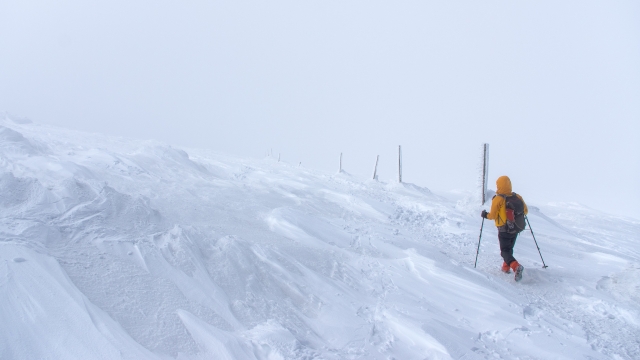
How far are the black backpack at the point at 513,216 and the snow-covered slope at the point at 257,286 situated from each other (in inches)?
36.0

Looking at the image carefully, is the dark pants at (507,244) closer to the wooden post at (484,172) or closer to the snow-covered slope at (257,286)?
the snow-covered slope at (257,286)

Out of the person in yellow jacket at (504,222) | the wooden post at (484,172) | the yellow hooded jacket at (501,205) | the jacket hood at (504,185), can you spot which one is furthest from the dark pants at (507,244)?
the wooden post at (484,172)

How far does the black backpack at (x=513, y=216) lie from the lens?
7139mm

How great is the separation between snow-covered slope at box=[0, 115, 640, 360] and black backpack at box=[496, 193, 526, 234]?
91cm

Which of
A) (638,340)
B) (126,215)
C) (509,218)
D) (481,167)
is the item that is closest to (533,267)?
(509,218)

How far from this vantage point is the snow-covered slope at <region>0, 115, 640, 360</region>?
3.78m

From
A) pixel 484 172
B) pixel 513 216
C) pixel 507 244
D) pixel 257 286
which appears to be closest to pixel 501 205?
pixel 513 216

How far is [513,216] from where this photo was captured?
7148mm

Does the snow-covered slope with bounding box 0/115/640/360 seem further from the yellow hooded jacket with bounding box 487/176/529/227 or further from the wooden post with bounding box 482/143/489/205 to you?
the wooden post with bounding box 482/143/489/205

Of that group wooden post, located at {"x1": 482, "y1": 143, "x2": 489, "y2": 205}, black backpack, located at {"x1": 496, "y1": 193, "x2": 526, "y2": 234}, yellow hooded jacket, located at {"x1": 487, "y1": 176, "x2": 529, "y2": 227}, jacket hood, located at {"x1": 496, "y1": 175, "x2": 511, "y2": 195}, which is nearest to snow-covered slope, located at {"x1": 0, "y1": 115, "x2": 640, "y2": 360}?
black backpack, located at {"x1": 496, "y1": 193, "x2": 526, "y2": 234}

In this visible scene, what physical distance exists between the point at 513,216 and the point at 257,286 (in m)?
5.27

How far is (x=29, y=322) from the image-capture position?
338 cm

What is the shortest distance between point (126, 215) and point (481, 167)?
435 inches

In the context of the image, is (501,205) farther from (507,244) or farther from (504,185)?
(507,244)
